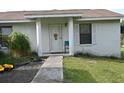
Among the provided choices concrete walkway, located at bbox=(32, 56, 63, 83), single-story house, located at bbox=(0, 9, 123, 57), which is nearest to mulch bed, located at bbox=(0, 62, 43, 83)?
concrete walkway, located at bbox=(32, 56, 63, 83)

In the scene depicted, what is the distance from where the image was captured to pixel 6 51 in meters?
21.0

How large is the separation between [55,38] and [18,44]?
404cm

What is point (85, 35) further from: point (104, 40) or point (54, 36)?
point (54, 36)

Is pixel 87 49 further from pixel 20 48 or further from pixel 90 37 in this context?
pixel 20 48

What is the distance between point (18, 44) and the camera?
18.4m

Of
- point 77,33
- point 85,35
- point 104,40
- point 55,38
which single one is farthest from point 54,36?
point 104,40

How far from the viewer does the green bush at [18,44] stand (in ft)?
59.8

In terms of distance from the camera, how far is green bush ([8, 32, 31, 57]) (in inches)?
718

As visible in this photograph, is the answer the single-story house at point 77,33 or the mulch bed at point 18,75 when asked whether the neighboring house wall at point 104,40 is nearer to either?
the single-story house at point 77,33

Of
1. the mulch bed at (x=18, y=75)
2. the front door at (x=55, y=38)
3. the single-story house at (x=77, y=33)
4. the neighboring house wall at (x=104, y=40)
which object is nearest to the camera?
the mulch bed at (x=18, y=75)

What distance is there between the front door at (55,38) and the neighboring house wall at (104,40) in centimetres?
138

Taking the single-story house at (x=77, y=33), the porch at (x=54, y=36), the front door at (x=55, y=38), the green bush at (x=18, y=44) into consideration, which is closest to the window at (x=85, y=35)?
the single-story house at (x=77, y=33)
